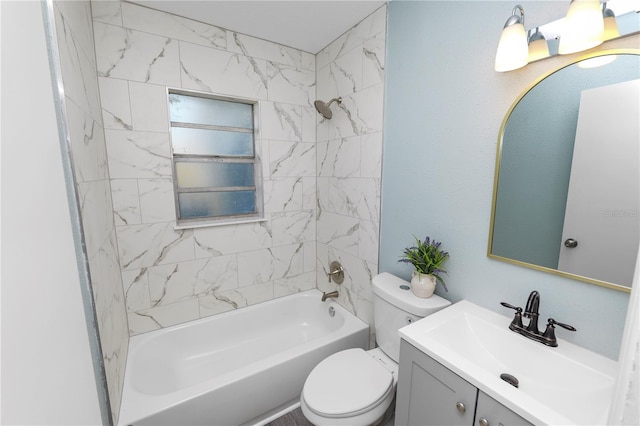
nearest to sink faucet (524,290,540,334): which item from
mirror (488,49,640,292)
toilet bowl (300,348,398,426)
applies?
mirror (488,49,640,292)

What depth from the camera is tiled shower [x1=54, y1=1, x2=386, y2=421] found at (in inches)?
58.1

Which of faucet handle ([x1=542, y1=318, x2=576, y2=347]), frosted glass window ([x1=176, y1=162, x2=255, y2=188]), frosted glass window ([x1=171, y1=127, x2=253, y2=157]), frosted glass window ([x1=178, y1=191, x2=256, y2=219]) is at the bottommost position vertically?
faucet handle ([x1=542, y1=318, x2=576, y2=347])

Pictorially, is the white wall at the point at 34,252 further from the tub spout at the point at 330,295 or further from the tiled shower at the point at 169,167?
the tub spout at the point at 330,295

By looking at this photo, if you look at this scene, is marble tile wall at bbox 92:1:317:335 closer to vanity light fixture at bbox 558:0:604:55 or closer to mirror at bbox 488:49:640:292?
mirror at bbox 488:49:640:292

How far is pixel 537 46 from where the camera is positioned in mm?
1010

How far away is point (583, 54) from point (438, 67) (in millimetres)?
581

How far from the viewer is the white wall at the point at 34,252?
489 millimetres

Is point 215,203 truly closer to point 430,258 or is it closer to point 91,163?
point 91,163

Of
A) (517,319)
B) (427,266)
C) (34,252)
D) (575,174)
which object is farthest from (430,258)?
(34,252)

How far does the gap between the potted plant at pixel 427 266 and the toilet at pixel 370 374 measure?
6cm

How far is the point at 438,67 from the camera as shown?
4.50 ft

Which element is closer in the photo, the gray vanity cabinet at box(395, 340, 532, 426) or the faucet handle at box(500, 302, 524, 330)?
the gray vanity cabinet at box(395, 340, 532, 426)

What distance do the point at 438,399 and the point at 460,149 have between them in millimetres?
1096

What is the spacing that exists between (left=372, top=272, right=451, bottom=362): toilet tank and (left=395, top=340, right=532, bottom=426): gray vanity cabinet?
0.24 metres
